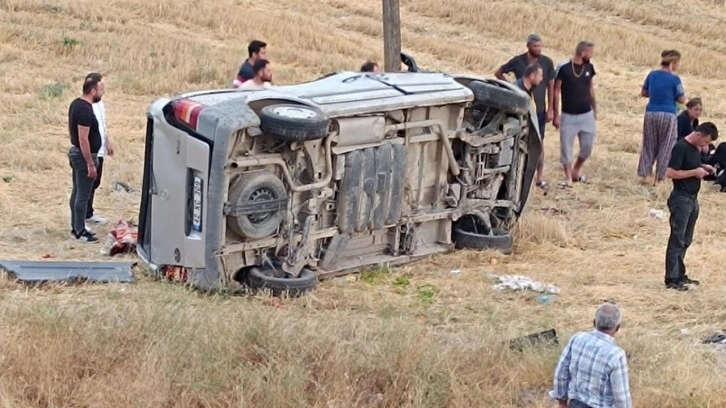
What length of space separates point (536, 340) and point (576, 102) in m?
6.25

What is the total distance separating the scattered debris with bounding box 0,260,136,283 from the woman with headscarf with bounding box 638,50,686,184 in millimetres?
6698

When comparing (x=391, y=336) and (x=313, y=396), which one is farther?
(x=391, y=336)

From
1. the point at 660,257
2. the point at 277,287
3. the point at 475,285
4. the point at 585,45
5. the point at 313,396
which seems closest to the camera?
the point at 313,396

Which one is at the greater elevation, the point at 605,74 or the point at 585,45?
the point at 585,45

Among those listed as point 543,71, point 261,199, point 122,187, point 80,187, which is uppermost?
point 543,71

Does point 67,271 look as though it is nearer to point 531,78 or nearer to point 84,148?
point 84,148

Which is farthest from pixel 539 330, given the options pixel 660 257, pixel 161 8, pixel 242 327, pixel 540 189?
pixel 161 8

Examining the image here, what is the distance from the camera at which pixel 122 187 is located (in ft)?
40.8

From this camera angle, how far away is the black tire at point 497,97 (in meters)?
10.6

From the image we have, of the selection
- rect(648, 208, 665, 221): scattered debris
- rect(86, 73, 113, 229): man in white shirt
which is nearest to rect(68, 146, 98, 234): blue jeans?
rect(86, 73, 113, 229): man in white shirt

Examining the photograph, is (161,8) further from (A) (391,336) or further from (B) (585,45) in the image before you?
(A) (391,336)

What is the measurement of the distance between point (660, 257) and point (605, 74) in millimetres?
14178

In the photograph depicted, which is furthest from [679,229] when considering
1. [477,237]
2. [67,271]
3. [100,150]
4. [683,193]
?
[100,150]

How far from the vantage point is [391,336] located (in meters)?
6.91
